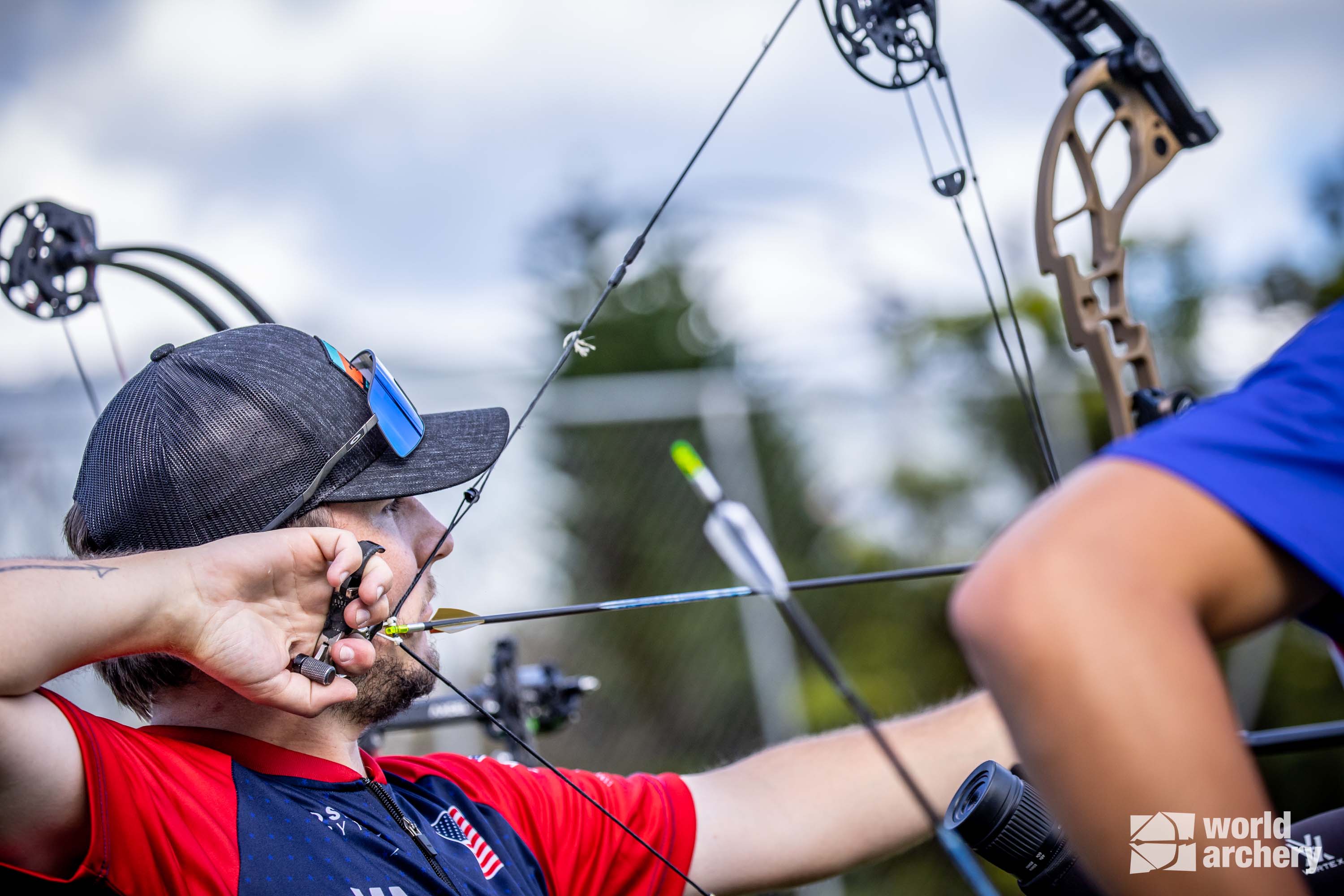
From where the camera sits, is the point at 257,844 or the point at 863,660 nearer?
the point at 257,844

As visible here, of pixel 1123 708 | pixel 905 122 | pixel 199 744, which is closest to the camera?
pixel 1123 708

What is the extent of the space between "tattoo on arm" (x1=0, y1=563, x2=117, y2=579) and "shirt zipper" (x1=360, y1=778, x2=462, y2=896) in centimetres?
37

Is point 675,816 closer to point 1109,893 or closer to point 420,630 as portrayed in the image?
point 420,630

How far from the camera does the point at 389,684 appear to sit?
3.68ft

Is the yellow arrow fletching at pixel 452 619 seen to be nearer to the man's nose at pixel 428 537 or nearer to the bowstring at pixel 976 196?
the man's nose at pixel 428 537

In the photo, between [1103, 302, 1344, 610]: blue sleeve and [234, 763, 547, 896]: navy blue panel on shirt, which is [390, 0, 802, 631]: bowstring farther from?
[1103, 302, 1344, 610]: blue sleeve

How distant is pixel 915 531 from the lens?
4.11 metres

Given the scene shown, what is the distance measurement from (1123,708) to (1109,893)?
10 centimetres

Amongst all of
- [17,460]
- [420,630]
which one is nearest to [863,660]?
[17,460]

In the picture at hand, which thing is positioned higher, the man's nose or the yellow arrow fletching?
the man's nose

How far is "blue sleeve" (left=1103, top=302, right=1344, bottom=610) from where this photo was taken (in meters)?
0.47

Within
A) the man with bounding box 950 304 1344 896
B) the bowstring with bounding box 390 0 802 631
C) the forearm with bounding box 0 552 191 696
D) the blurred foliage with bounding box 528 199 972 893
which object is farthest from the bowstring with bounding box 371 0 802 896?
the blurred foliage with bounding box 528 199 972 893

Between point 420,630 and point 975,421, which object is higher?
point 975,421

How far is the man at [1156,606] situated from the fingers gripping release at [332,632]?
0.70 meters
